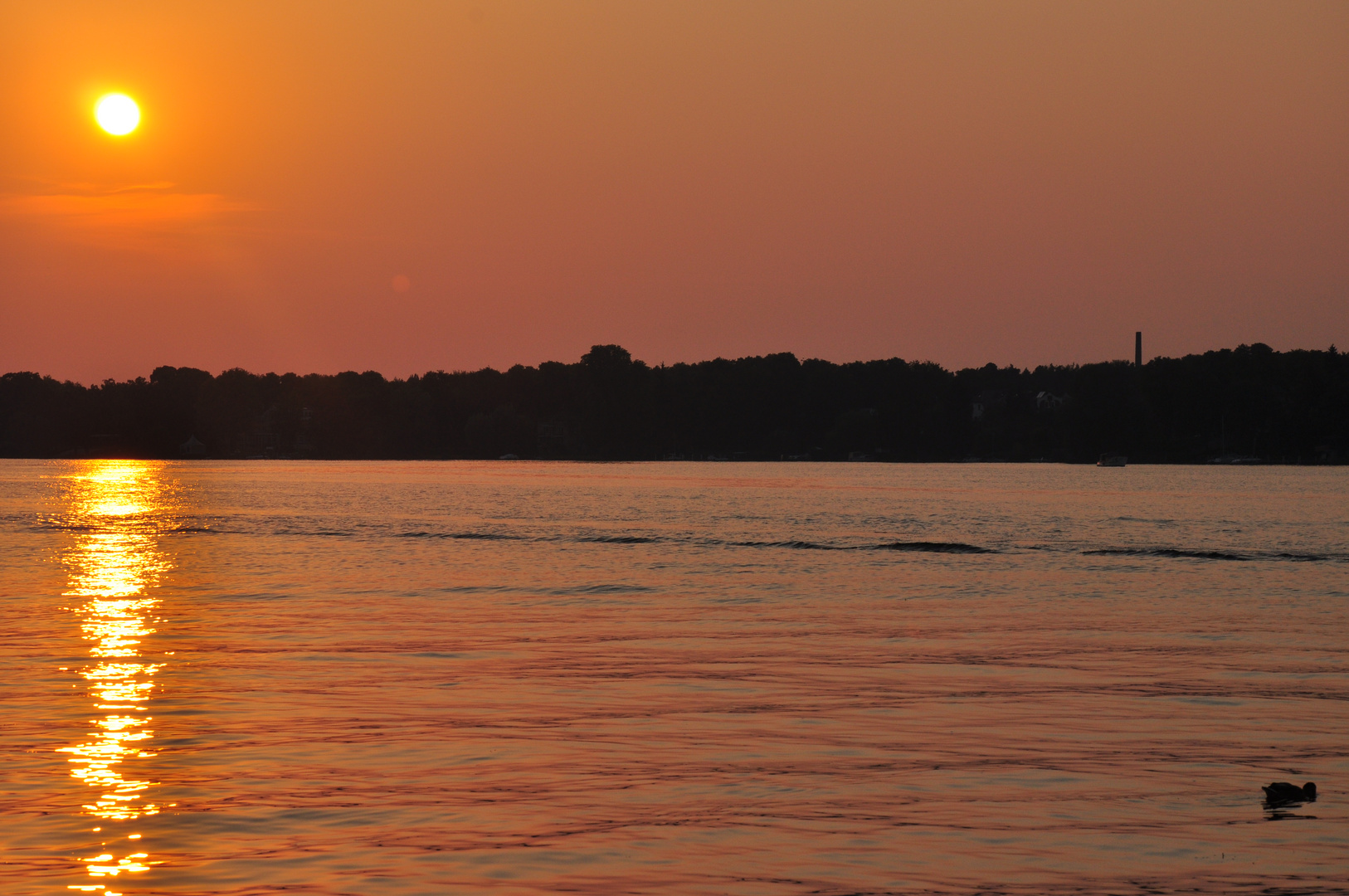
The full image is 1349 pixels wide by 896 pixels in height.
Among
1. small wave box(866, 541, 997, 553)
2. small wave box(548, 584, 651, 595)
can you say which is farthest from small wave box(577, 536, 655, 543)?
small wave box(548, 584, 651, 595)

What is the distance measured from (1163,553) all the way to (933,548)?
957 cm

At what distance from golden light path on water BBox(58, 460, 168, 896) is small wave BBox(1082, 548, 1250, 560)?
37763mm

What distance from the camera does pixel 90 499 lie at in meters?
116

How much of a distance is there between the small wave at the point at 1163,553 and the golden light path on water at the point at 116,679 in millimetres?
37763

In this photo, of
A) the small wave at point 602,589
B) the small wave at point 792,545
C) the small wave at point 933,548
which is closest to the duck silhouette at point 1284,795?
the small wave at point 602,589

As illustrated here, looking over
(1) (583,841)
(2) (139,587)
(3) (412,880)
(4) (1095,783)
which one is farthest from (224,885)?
(2) (139,587)

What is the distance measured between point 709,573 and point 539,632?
17.9 m

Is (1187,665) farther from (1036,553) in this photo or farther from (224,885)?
(1036,553)

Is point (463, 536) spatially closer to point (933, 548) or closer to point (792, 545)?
point (792, 545)

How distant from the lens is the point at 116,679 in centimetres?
2141

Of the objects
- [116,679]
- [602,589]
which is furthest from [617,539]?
[116,679]

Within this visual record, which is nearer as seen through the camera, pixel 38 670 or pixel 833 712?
pixel 833 712

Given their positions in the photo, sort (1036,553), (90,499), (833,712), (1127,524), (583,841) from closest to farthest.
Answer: (583,841), (833,712), (1036,553), (1127,524), (90,499)

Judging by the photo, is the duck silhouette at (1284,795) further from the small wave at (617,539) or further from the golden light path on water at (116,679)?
the small wave at (617,539)
